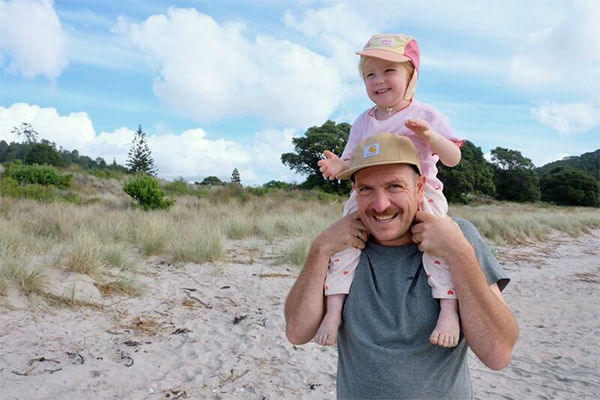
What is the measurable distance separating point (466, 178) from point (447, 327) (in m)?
35.3

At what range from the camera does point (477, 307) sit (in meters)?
1.71

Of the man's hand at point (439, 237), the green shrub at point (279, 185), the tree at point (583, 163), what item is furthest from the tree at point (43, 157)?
the tree at point (583, 163)

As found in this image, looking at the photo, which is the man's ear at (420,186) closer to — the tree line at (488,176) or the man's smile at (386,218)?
the man's smile at (386,218)

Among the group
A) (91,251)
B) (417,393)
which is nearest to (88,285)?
(91,251)

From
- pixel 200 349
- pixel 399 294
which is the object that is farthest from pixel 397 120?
pixel 200 349

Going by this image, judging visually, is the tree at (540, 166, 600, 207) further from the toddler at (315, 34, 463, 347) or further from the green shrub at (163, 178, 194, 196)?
the toddler at (315, 34, 463, 347)

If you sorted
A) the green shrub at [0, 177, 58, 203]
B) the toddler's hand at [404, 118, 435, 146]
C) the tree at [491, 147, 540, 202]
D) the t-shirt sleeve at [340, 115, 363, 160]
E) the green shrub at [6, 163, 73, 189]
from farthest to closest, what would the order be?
the tree at [491, 147, 540, 202] → the green shrub at [6, 163, 73, 189] → the green shrub at [0, 177, 58, 203] → the t-shirt sleeve at [340, 115, 363, 160] → the toddler's hand at [404, 118, 435, 146]

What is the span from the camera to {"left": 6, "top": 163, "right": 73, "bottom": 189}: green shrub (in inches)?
739

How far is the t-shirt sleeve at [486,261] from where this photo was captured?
182 cm

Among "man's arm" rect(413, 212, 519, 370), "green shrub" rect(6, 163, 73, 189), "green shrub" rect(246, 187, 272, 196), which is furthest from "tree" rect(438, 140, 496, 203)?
"man's arm" rect(413, 212, 519, 370)

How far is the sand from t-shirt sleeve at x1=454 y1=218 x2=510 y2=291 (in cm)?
285

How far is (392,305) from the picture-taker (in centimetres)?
181

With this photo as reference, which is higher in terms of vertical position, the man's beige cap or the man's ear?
the man's beige cap

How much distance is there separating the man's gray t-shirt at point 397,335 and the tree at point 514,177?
48374 mm
